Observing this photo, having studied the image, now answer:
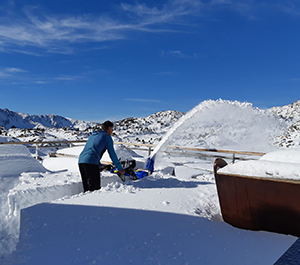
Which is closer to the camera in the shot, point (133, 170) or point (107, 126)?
point (107, 126)

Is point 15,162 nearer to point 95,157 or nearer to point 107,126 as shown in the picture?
point 95,157

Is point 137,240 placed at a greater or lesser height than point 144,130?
lesser

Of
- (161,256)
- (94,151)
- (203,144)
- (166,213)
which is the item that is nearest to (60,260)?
(161,256)

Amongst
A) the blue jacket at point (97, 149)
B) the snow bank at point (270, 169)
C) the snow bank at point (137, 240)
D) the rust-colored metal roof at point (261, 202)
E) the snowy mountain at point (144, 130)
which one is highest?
the snowy mountain at point (144, 130)

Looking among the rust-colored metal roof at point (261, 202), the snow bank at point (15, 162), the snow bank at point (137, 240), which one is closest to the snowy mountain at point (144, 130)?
the snow bank at point (15, 162)

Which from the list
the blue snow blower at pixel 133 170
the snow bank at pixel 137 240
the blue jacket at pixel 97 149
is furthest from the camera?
the blue snow blower at pixel 133 170

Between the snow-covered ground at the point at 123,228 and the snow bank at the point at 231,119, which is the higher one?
the snow bank at the point at 231,119

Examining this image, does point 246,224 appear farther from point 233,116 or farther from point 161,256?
point 233,116

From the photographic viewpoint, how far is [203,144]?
9.33 metres

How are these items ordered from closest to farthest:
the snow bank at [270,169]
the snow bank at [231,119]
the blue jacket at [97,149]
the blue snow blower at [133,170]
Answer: the snow bank at [270,169] < the blue jacket at [97,149] < the blue snow blower at [133,170] < the snow bank at [231,119]

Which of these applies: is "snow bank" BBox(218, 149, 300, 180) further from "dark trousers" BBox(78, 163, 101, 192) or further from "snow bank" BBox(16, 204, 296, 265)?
"dark trousers" BBox(78, 163, 101, 192)

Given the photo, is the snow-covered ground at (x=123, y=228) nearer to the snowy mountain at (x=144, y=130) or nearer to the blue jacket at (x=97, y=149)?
the blue jacket at (x=97, y=149)

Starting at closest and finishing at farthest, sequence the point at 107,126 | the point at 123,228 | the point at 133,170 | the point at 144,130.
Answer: the point at 123,228, the point at 107,126, the point at 133,170, the point at 144,130

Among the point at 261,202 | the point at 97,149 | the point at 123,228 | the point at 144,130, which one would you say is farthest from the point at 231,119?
the point at 144,130
